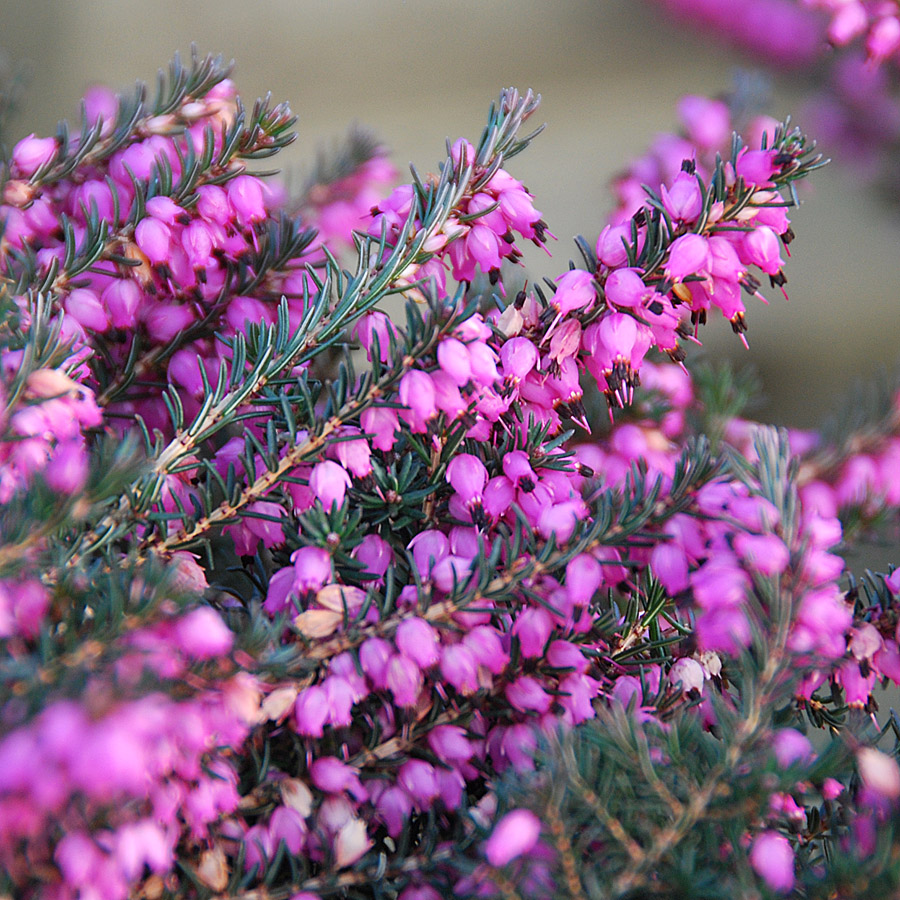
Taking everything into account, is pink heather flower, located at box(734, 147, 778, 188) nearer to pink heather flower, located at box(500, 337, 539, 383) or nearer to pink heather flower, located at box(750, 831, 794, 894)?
pink heather flower, located at box(500, 337, 539, 383)

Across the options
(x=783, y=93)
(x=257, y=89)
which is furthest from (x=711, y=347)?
(x=257, y=89)

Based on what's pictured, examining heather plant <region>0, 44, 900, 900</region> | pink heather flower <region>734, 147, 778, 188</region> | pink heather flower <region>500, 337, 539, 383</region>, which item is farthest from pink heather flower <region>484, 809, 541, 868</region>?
pink heather flower <region>734, 147, 778, 188</region>

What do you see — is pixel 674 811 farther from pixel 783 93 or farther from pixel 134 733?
pixel 783 93

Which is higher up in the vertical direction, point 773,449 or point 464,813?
point 773,449


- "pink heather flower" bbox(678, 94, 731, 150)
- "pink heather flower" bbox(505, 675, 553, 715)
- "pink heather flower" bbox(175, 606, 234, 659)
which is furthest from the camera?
"pink heather flower" bbox(678, 94, 731, 150)

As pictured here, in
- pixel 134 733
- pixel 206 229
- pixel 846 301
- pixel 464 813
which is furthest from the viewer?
pixel 846 301

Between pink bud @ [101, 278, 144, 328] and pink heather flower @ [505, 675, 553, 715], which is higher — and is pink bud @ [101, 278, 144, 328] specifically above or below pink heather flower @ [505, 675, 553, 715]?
→ above

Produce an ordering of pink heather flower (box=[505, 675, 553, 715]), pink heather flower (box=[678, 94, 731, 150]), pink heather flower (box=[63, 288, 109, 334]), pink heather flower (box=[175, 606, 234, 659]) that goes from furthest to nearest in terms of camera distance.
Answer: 1. pink heather flower (box=[678, 94, 731, 150])
2. pink heather flower (box=[63, 288, 109, 334])
3. pink heather flower (box=[505, 675, 553, 715])
4. pink heather flower (box=[175, 606, 234, 659])
